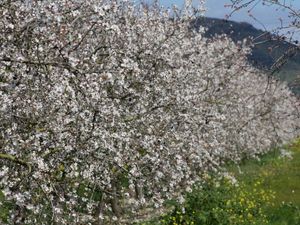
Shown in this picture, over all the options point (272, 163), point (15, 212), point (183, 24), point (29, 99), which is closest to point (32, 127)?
point (29, 99)

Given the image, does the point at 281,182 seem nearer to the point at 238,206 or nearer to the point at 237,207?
the point at 238,206

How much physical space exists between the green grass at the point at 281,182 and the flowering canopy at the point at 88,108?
8.40 ft

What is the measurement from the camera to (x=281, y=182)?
19250 mm

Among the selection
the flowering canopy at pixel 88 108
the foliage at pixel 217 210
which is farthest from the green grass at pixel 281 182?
the flowering canopy at pixel 88 108

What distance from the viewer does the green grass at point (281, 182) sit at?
44.0ft

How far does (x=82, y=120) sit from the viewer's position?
26.2ft

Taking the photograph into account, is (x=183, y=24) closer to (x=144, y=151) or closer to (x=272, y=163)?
(x=144, y=151)

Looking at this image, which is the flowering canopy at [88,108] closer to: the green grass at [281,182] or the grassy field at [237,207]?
the grassy field at [237,207]

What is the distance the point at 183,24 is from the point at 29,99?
863 centimetres

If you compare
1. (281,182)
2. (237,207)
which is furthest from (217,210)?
(281,182)

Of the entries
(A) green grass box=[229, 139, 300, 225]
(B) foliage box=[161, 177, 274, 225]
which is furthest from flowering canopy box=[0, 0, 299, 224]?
(A) green grass box=[229, 139, 300, 225]

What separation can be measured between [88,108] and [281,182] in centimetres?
1262

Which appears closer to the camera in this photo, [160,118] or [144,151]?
[144,151]

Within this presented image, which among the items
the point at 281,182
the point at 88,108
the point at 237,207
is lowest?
the point at 88,108
